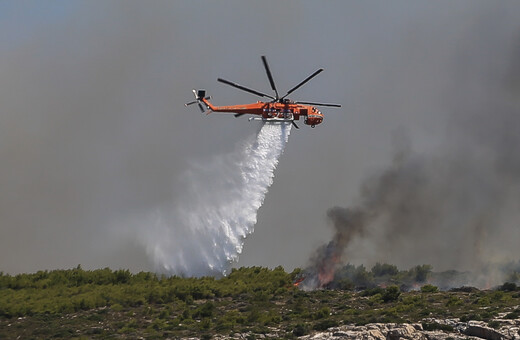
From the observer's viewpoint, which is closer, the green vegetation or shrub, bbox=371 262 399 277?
the green vegetation

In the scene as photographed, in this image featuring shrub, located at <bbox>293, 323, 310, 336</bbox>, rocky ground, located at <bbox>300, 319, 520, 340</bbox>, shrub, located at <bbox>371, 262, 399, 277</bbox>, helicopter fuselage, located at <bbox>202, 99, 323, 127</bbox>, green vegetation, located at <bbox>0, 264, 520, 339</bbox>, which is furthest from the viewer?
shrub, located at <bbox>371, 262, 399, 277</bbox>

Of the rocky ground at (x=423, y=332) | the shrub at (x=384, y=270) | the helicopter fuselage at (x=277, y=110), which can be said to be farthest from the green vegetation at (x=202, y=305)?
the shrub at (x=384, y=270)

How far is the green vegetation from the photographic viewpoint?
67.6 metres

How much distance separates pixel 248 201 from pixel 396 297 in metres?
21.4

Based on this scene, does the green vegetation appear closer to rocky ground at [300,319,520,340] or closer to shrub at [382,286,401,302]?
shrub at [382,286,401,302]

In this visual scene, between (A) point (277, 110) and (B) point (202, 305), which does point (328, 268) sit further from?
(B) point (202, 305)

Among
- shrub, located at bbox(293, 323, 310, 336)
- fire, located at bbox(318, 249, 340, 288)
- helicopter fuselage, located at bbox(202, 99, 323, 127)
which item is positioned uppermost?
helicopter fuselage, located at bbox(202, 99, 323, 127)

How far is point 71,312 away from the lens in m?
75.9

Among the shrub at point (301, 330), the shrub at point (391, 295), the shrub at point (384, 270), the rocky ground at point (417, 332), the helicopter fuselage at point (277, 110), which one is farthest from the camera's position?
the shrub at point (384, 270)

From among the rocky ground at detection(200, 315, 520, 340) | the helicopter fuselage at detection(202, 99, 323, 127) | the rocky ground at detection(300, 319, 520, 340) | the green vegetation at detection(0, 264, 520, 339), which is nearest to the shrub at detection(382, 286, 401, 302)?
the green vegetation at detection(0, 264, 520, 339)

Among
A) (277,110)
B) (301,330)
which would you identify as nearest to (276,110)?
(277,110)

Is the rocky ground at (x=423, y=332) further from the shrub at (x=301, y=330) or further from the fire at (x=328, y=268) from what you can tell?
the fire at (x=328, y=268)

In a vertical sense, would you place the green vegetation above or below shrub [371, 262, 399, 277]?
below

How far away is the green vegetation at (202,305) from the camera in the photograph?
67.6m
